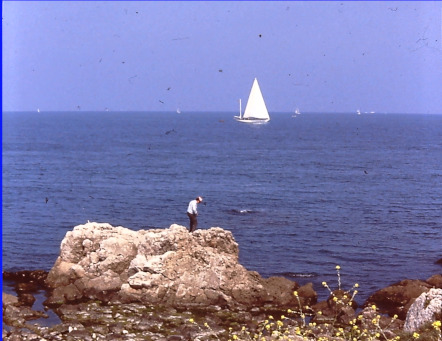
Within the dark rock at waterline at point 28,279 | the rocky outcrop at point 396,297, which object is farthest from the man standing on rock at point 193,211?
the rocky outcrop at point 396,297

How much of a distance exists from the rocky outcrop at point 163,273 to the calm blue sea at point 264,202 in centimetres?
541

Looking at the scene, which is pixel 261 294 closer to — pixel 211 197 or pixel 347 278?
pixel 347 278

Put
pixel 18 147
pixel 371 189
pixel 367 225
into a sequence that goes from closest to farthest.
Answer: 1. pixel 367 225
2. pixel 371 189
3. pixel 18 147

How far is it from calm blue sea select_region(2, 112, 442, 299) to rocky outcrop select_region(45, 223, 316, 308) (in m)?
5.41

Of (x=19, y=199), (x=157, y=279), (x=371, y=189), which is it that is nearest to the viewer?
(x=157, y=279)

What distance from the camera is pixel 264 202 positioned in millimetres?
64375

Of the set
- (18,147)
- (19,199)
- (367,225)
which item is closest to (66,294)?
(367,225)

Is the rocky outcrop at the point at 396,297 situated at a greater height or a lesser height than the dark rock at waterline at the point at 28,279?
greater

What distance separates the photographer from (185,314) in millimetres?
29141

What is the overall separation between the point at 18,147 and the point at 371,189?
7288 cm

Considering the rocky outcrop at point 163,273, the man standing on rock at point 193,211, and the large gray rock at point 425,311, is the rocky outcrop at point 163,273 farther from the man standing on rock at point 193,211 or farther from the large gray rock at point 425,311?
the large gray rock at point 425,311

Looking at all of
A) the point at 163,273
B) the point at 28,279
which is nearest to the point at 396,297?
the point at 163,273

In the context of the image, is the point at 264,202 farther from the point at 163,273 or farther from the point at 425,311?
the point at 425,311

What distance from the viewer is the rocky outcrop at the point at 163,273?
30.9 m
